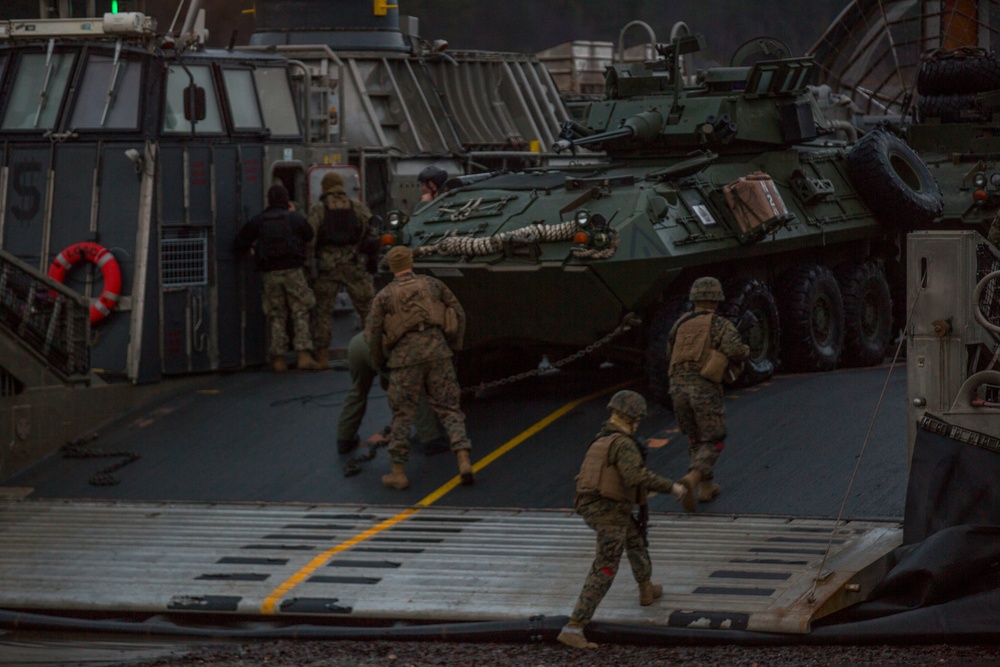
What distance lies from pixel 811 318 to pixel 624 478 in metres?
6.27

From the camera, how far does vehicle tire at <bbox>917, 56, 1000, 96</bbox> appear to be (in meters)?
18.6

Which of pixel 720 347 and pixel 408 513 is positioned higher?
pixel 720 347

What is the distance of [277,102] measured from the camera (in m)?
15.5

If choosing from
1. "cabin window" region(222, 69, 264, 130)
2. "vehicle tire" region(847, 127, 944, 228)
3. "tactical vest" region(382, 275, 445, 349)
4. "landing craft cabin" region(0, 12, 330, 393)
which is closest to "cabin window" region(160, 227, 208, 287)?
"landing craft cabin" region(0, 12, 330, 393)

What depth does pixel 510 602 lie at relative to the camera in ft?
28.8

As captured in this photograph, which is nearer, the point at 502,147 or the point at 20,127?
the point at 20,127

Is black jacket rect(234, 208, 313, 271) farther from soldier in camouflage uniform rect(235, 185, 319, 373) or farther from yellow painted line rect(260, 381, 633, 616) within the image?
yellow painted line rect(260, 381, 633, 616)

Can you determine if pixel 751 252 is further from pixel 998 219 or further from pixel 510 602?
pixel 510 602

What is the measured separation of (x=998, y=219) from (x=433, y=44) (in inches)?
403

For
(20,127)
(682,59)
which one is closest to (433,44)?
(682,59)

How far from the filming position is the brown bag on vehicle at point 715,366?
10.4 metres

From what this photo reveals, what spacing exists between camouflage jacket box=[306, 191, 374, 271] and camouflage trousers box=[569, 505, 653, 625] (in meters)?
6.96

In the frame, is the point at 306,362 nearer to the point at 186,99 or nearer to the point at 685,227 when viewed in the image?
the point at 186,99

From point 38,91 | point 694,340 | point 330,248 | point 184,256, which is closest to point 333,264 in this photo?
point 330,248
